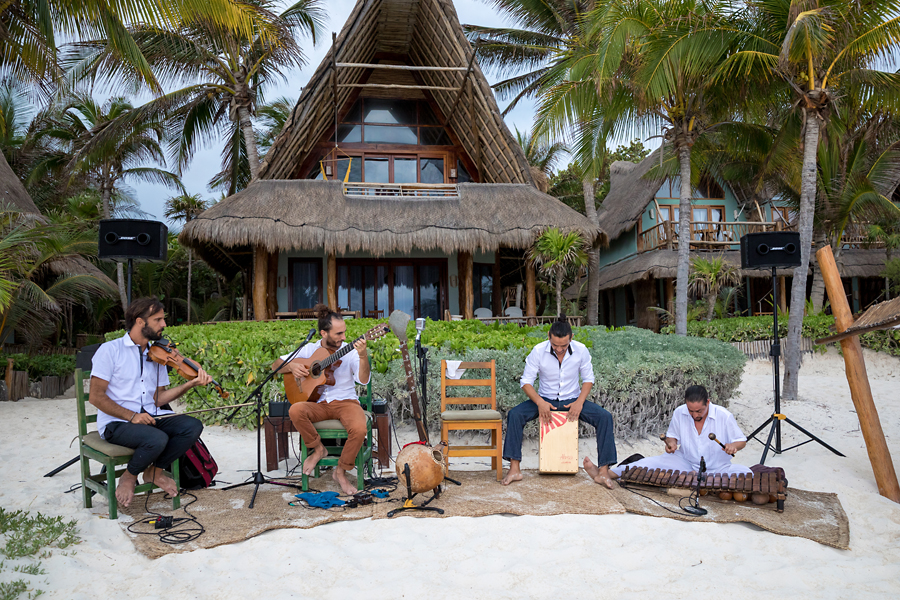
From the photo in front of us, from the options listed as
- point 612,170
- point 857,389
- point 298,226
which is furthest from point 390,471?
point 612,170

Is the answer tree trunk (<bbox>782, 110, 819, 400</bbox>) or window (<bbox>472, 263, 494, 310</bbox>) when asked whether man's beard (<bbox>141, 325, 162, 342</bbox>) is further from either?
window (<bbox>472, 263, 494, 310</bbox>)

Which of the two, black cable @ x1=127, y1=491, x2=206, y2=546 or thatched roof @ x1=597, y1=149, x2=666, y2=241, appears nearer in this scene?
black cable @ x1=127, y1=491, x2=206, y2=546

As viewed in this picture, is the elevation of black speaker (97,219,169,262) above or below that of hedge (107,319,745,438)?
above

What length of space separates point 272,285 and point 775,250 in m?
9.85

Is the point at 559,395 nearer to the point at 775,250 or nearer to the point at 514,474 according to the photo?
the point at 514,474

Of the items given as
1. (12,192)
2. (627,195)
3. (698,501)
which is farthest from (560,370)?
(627,195)

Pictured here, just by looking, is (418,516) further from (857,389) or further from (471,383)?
(857,389)

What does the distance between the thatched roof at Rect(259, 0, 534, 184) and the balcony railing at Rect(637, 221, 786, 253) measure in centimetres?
533

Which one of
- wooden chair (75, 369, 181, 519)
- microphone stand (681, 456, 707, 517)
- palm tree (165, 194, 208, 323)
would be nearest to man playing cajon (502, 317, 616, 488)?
microphone stand (681, 456, 707, 517)

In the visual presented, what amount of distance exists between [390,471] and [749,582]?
279cm

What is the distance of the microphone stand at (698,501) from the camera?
3812 mm

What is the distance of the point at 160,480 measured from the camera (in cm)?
393

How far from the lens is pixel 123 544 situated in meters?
3.27

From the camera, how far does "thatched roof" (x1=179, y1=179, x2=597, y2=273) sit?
36.1 ft
